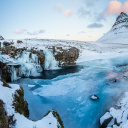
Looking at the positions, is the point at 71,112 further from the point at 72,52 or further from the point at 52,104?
the point at 72,52

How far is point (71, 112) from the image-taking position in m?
6.08

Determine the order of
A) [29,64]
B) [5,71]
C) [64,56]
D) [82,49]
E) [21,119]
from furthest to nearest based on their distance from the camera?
[82,49], [64,56], [29,64], [5,71], [21,119]

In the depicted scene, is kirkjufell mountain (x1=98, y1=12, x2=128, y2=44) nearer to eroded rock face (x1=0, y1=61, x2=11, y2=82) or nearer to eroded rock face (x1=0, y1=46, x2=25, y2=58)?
eroded rock face (x1=0, y1=46, x2=25, y2=58)

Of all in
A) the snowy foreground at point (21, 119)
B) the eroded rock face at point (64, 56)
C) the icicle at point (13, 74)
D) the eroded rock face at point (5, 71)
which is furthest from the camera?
the eroded rock face at point (64, 56)

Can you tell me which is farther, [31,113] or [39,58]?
[39,58]

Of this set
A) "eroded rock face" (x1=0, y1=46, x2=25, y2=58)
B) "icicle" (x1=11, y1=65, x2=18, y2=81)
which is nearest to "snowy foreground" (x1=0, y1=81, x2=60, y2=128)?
"icicle" (x1=11, y1=65, x2=18, y2=81)

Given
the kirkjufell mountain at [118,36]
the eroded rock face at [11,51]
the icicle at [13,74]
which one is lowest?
the icicle at [13,74]

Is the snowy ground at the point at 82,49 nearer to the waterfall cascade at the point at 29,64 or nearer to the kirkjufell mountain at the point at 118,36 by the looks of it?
the waterfall cascade at the point at 29,64

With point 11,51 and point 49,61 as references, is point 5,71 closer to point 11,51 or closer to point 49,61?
point 11,51

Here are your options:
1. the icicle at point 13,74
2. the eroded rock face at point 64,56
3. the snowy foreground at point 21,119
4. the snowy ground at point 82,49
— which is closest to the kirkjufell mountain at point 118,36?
the snowy ground at point 82,49

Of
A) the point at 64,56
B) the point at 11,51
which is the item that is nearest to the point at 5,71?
the point at 11,51

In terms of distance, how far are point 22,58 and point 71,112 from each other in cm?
1244

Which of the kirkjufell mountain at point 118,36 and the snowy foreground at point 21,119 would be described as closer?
the snowy foreground at point 21,119

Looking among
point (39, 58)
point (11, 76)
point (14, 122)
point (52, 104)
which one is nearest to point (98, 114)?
point (52, 104)
